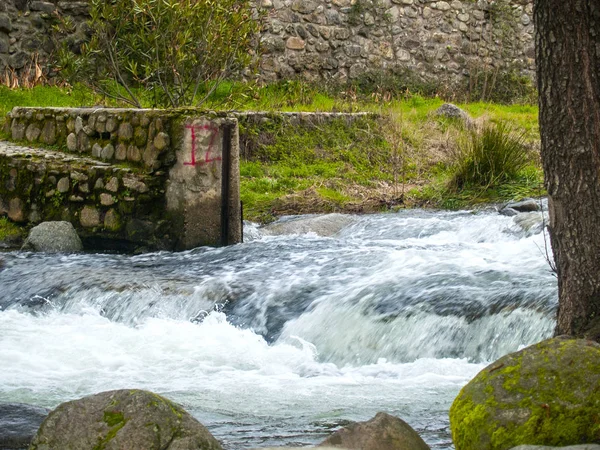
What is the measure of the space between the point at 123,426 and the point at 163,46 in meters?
8.87

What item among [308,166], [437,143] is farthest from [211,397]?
[437,143]

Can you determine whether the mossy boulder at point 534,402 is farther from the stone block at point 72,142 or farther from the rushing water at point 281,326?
→ the stone block at point 72,142

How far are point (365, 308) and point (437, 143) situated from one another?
6.74 m

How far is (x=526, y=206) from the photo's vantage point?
10047 millimetres

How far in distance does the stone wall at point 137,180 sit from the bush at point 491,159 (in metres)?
3.16

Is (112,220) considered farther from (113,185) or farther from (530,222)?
(530,222)

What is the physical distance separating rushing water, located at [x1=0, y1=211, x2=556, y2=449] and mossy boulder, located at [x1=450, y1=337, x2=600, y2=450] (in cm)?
58

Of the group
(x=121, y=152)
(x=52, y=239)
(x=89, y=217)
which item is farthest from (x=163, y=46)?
(x=52, y=239)

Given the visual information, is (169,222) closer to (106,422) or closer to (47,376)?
(47,376)

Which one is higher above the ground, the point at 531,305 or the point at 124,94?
the point at 124,94

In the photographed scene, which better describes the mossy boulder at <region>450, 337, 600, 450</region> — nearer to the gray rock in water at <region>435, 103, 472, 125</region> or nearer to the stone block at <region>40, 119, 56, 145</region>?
the stone block at <region>40, 119, 56, 145</region>

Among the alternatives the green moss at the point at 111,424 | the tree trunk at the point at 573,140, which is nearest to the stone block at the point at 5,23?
the tree trunk at the point at 573,140

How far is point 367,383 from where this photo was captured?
5.55 m

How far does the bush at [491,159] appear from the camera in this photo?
1097 cm
